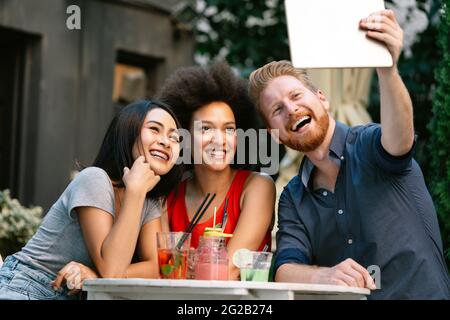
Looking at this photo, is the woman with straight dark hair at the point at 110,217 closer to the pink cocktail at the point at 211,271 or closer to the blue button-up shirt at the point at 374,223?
the pink cocktail at the point at 211,271

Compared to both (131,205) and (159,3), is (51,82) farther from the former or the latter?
(131,205)

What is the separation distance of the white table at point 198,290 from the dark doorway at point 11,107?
5.32m

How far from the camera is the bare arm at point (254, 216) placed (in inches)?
146

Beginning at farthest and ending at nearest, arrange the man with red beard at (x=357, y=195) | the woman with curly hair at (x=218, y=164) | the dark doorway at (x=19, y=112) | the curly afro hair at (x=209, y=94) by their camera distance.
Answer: the dark doorway at (x=19, y=112), the curly afro hair at (x=209, y=94), the woman with curly hair at (x=218, y=164), the man with red beard at (x=357, y=195)

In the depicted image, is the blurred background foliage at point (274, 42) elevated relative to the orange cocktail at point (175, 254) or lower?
elevated

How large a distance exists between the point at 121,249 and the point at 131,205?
17 centimetres

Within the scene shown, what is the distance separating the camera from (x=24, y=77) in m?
8.20

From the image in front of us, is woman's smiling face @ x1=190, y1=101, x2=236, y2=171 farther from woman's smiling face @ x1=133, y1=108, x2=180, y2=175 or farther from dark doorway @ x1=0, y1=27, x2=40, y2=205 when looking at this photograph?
dark doorway @ x1=0, y1=27, x2=40, y2=205

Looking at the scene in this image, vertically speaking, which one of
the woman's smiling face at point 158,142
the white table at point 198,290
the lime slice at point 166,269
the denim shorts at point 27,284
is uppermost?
the woman's smiling face at point 158,142

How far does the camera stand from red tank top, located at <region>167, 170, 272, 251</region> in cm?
390

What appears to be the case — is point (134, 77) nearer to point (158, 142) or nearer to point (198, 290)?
point (158, 142)

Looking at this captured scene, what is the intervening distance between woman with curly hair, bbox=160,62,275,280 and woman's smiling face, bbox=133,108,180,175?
0.20 meters

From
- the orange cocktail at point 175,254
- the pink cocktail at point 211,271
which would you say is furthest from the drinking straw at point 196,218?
the pink cocktail at point 211,271

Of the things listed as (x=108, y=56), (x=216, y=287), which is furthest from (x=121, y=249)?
(x=108, y=56)
